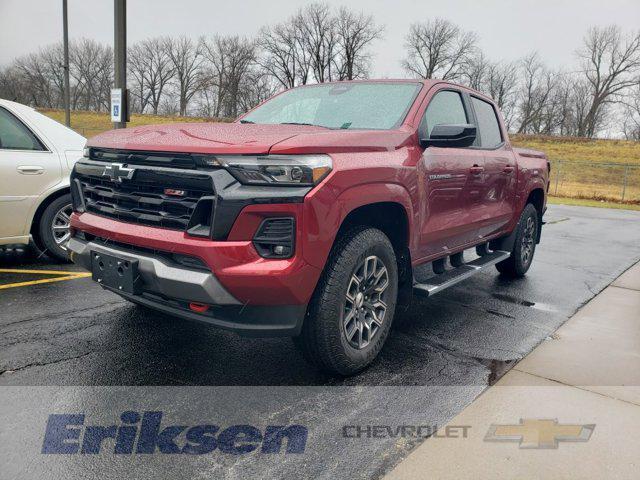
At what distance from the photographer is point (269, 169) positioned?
2791 mm

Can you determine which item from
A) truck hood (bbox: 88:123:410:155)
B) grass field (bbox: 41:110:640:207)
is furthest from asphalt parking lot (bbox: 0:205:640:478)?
grass field (bbox: 41:110:640:207)

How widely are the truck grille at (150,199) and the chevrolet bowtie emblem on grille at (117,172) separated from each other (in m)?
0.03

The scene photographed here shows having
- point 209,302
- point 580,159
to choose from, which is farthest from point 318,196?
point 580,159

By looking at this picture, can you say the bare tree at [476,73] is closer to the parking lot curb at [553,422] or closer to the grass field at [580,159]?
the grass field at [580,159]

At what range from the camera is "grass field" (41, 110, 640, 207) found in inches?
1064

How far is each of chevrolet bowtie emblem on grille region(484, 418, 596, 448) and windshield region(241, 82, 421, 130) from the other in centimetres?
205

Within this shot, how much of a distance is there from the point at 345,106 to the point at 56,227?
3.40 m

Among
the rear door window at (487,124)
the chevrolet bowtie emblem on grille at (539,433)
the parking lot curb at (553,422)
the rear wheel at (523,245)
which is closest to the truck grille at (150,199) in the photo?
the parking lot curb at (553,422)

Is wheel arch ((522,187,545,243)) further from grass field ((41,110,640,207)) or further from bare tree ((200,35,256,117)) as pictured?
bare tree ((200,35,256,117))

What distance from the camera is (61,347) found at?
3643 mm

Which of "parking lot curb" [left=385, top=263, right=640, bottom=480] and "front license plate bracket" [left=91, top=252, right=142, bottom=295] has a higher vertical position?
"front license plate bracket" [left=91, top=252, right=142, bottom=295]

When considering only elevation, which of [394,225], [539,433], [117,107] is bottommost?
[539,433]

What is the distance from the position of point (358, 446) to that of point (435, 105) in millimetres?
2720

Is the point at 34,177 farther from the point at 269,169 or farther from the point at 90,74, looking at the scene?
the point at 90,74
